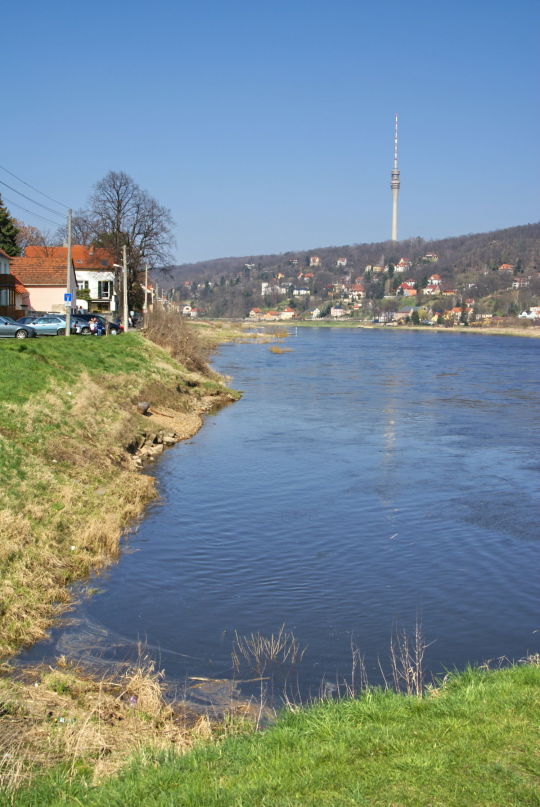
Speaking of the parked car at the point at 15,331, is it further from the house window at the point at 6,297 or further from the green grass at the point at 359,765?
the green grass at the point at 359,765

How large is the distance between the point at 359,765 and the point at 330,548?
1102 centimetres

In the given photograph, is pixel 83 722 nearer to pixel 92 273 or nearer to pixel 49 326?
pixel 49 326

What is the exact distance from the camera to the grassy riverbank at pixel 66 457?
1362cm

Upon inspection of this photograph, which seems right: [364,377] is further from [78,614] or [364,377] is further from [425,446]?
[78,614]

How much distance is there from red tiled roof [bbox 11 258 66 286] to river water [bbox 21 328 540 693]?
39728 mm

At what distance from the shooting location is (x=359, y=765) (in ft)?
20.5

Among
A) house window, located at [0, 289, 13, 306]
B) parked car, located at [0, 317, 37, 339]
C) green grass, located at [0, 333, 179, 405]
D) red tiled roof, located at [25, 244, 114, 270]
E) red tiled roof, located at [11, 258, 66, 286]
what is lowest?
green grass, located at [0, 333, 179, 405]

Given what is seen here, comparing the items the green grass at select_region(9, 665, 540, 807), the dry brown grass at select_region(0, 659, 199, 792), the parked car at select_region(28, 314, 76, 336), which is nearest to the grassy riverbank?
the dry brown grass at select_region(0, 659, 199, 792)

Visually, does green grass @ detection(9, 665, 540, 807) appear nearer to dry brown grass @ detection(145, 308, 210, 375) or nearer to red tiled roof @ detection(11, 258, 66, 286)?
dry brown grass @ detection(145, 308, 210, 375)

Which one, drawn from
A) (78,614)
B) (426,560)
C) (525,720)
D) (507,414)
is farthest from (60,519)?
(507,414)

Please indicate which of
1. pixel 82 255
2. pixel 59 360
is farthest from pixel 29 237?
pixel 59 360

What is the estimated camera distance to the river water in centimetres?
1248

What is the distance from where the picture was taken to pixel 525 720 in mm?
6930

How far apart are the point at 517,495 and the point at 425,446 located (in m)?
7.51
